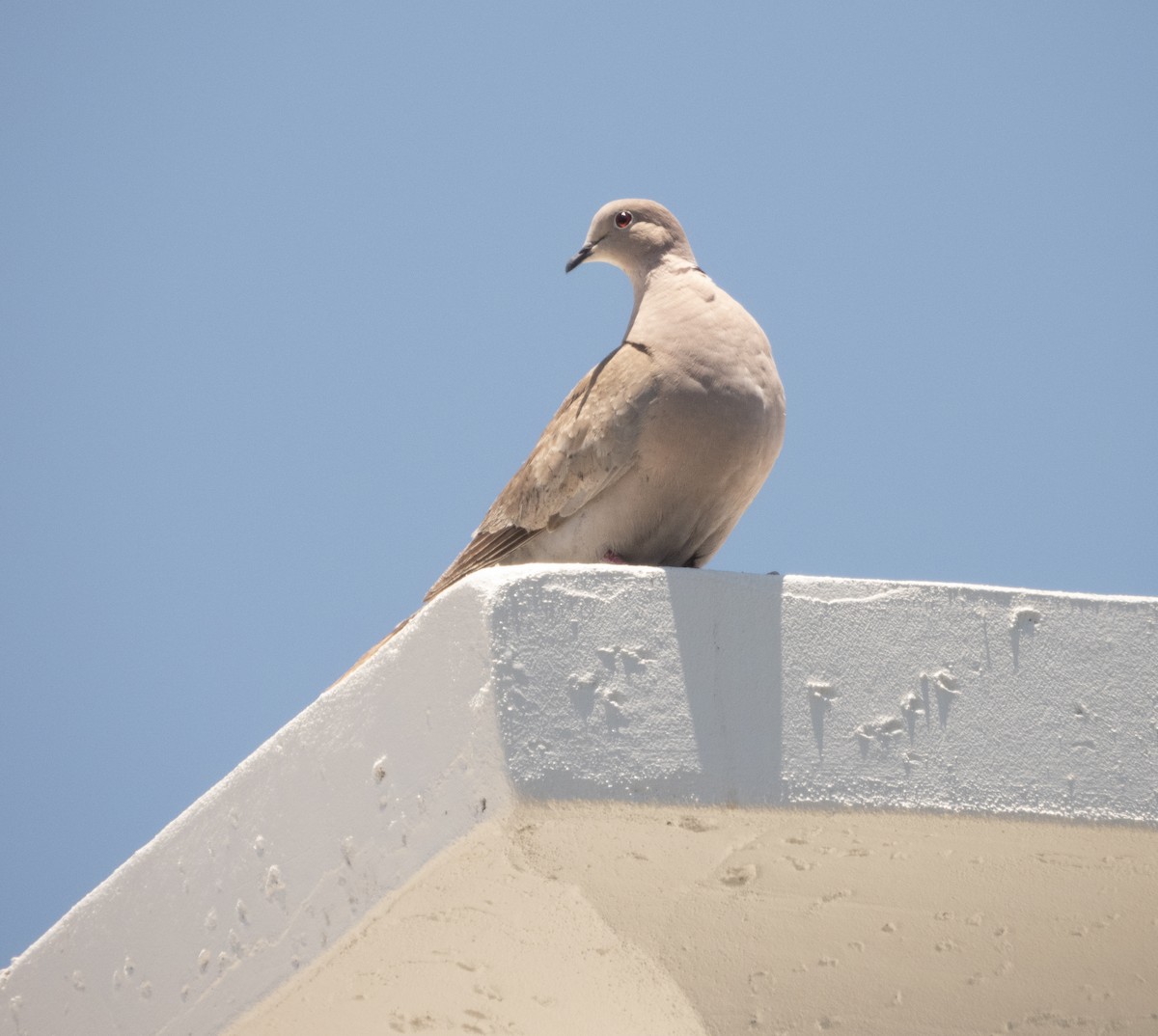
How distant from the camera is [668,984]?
3381mm

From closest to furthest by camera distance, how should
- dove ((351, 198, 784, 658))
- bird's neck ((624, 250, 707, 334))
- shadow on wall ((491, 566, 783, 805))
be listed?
shadow on wall ((491, 566, 783, 805))
dove ((351, 198, 784, 658))
bird's neck ((624, 250, 707, 334))

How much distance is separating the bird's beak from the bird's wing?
1.84 ft

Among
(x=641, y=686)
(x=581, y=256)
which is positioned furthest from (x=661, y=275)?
(x=641, y=686)

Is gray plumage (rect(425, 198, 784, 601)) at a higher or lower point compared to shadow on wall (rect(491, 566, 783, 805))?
higher

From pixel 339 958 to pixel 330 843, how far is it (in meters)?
0.24

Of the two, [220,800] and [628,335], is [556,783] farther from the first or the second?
[628,335]

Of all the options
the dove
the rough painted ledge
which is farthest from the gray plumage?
the rough painted ledge

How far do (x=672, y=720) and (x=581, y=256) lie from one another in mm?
1896

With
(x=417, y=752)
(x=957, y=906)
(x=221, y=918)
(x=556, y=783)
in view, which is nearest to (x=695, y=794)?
(x=556, y=783)

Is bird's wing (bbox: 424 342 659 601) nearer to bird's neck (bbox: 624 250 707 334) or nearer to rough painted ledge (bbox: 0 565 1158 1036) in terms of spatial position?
bird's neck (bbox: 624 250 707 334)

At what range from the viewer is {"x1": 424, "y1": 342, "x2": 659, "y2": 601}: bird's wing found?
3.61 meters

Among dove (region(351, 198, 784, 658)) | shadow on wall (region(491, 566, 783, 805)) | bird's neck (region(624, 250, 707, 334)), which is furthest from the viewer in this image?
bird's neck (region(624, 250, 707, 334))

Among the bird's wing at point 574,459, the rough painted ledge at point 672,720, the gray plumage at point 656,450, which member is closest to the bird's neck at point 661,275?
the gray plumage at point 656,450

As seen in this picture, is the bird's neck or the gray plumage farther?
the bird's neck
